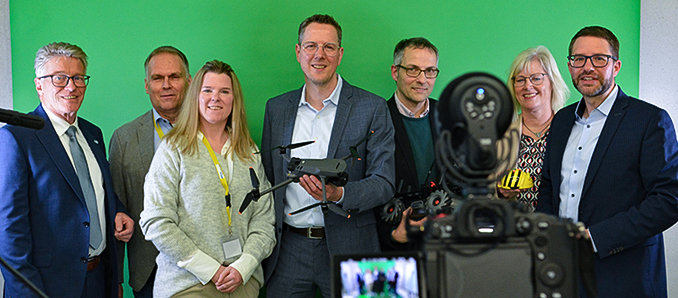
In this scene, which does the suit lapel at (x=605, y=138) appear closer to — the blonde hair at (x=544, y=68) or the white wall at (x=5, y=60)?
the blonde hair at (x=544, y=68)

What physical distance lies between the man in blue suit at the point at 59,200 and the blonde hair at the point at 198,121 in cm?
47

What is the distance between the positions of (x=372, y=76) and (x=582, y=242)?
2346 mm

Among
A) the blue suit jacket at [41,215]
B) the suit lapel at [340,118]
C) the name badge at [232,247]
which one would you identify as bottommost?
the name badge at [232,247]

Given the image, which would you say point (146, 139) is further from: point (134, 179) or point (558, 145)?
point (558, 145)

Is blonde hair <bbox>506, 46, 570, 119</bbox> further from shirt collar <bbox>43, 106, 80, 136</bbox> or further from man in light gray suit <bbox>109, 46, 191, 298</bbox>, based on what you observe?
shirt collar <bbox>43, 106, 80, 136</bbox>

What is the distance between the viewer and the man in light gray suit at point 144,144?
9.46 feet

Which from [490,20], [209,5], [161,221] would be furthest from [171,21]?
[490,20]

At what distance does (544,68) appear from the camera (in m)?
3.12

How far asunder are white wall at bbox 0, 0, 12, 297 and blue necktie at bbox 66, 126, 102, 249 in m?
1.03

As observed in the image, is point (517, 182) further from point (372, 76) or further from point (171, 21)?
point (171, 21)

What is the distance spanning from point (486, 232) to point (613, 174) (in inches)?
59.9

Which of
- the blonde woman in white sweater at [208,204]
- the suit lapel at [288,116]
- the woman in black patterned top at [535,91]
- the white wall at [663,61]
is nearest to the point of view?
the blonde woman in white sweater at [208,204]

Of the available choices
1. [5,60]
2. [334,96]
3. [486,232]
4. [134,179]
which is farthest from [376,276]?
[5,60]

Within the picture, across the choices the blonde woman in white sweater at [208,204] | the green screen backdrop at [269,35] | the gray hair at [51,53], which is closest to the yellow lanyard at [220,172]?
the blonde woman in white sweater at [208,204]
